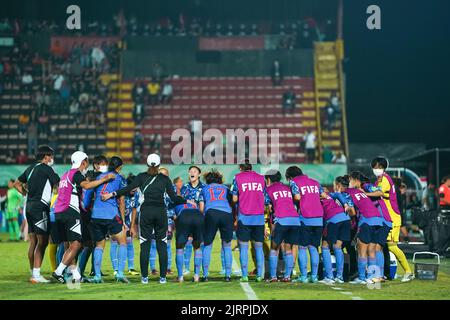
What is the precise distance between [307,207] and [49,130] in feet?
83.8

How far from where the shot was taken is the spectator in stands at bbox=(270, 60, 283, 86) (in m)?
41.8

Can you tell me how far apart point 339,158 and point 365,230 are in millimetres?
21573

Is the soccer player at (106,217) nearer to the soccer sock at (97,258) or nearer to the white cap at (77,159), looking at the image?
the soccer sock at (97,258)

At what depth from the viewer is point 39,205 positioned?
47.2 feet

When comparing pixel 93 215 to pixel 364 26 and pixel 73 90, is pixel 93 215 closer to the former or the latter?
pixel 73 90

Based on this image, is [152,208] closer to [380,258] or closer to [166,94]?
[380,258]

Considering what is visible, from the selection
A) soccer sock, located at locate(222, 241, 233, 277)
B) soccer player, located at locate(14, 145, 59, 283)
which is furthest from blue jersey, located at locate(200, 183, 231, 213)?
soccer player, located at locate(14, 145, 59, 283)

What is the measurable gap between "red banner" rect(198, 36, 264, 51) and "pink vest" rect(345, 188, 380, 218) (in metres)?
29.2

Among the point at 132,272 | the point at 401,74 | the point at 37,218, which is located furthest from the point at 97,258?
the point at 401,74

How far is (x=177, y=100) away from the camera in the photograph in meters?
41.1

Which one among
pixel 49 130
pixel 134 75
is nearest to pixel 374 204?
pixel 49 130

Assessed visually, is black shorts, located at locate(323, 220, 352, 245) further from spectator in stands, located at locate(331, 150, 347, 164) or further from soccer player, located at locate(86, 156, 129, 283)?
spectator in stands, located at locate(331, 150, 347, 164)

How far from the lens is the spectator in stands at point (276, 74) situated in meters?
41.8

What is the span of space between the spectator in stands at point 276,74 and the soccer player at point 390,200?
26.3m
